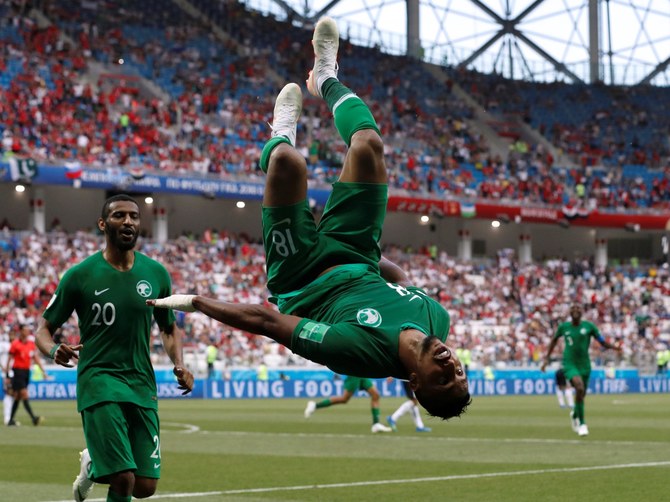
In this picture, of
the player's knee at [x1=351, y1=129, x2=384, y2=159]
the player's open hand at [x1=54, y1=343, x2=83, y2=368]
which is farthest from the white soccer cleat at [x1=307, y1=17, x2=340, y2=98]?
the player's open hand at [x1=54, y1=343, x2=83, y2=368]

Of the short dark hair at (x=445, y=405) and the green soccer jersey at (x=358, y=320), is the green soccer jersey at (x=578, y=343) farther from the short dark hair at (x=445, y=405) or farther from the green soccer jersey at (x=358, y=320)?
the short dark hair at (x=445, y=405)

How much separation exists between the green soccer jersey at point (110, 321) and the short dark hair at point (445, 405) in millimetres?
3004

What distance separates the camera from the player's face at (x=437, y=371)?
6660mm

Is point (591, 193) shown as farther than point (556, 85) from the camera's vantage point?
Result: No

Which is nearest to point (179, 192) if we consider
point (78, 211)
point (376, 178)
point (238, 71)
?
point (78, 211)

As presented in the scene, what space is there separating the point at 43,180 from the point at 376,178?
4176 centimetres

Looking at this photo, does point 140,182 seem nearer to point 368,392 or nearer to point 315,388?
point 315,388

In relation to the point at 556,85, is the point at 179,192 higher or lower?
lower

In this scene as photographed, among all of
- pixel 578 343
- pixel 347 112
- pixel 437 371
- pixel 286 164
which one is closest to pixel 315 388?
pixel 578 343

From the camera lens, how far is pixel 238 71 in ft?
200

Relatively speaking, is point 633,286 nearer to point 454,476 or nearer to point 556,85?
point 556,85

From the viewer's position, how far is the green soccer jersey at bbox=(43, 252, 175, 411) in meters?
9.15

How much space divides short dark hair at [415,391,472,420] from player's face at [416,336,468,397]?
0.12ft

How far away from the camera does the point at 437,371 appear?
6.67 meters
